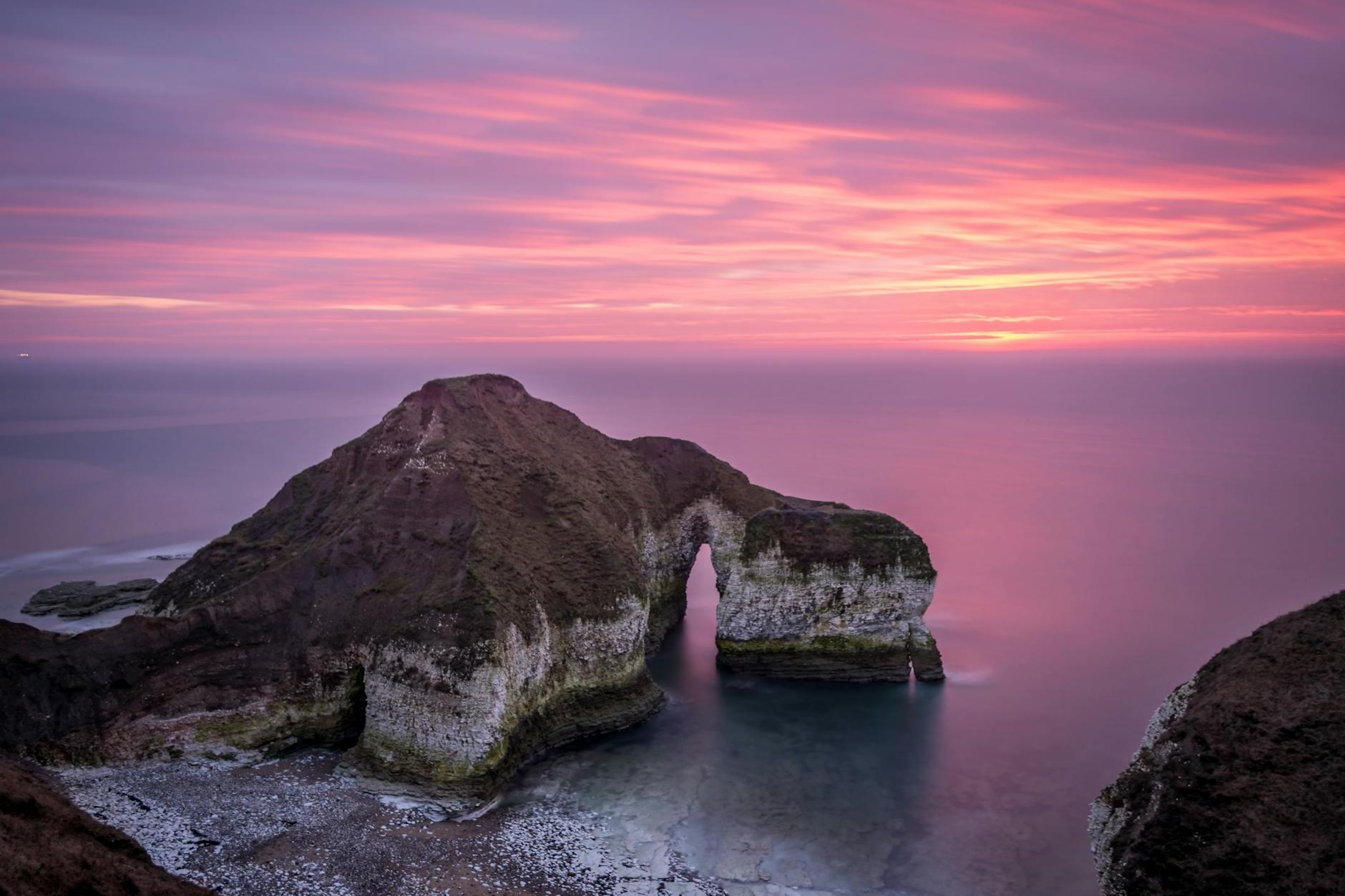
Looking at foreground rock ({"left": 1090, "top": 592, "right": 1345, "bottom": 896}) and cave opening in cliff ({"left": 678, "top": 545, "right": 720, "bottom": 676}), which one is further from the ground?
foreground rock ({"left": 1090, "top": 592, "right": 1345, "bottom": 896})

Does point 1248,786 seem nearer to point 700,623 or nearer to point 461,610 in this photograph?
point 461,610

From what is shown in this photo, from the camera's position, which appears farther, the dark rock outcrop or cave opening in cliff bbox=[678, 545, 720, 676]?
cave opening in cliff bbox=[678, 545, 720, 676]

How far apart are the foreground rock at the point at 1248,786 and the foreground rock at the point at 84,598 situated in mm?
39846

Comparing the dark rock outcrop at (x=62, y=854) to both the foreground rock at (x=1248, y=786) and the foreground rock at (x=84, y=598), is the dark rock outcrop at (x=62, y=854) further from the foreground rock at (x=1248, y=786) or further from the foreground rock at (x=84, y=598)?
the foreground rock at (x=84, y=598)

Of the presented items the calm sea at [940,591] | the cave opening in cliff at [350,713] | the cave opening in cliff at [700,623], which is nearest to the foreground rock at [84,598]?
the calm sea at [940,591]

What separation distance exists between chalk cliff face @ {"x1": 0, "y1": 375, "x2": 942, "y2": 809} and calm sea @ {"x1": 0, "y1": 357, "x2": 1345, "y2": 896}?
6.95 ft

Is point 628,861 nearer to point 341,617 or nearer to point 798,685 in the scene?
point 341,617

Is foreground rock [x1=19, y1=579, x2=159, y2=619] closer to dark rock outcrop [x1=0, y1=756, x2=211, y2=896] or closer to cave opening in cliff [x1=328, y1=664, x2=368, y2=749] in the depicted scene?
cave opening in cliff [x1=328, y1=664, x2=368, y2=749]

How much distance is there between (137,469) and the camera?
81812mm

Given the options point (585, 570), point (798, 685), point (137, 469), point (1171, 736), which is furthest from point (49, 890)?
point (137, 469)

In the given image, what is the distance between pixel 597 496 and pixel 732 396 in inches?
5704

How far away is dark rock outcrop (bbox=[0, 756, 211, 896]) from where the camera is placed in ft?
49.8

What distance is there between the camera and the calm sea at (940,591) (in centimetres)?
2412

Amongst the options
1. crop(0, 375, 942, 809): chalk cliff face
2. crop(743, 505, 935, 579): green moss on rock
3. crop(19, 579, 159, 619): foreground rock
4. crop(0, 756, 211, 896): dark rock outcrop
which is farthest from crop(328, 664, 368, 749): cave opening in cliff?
crop(19, 579, 159, 619): foreground rock
